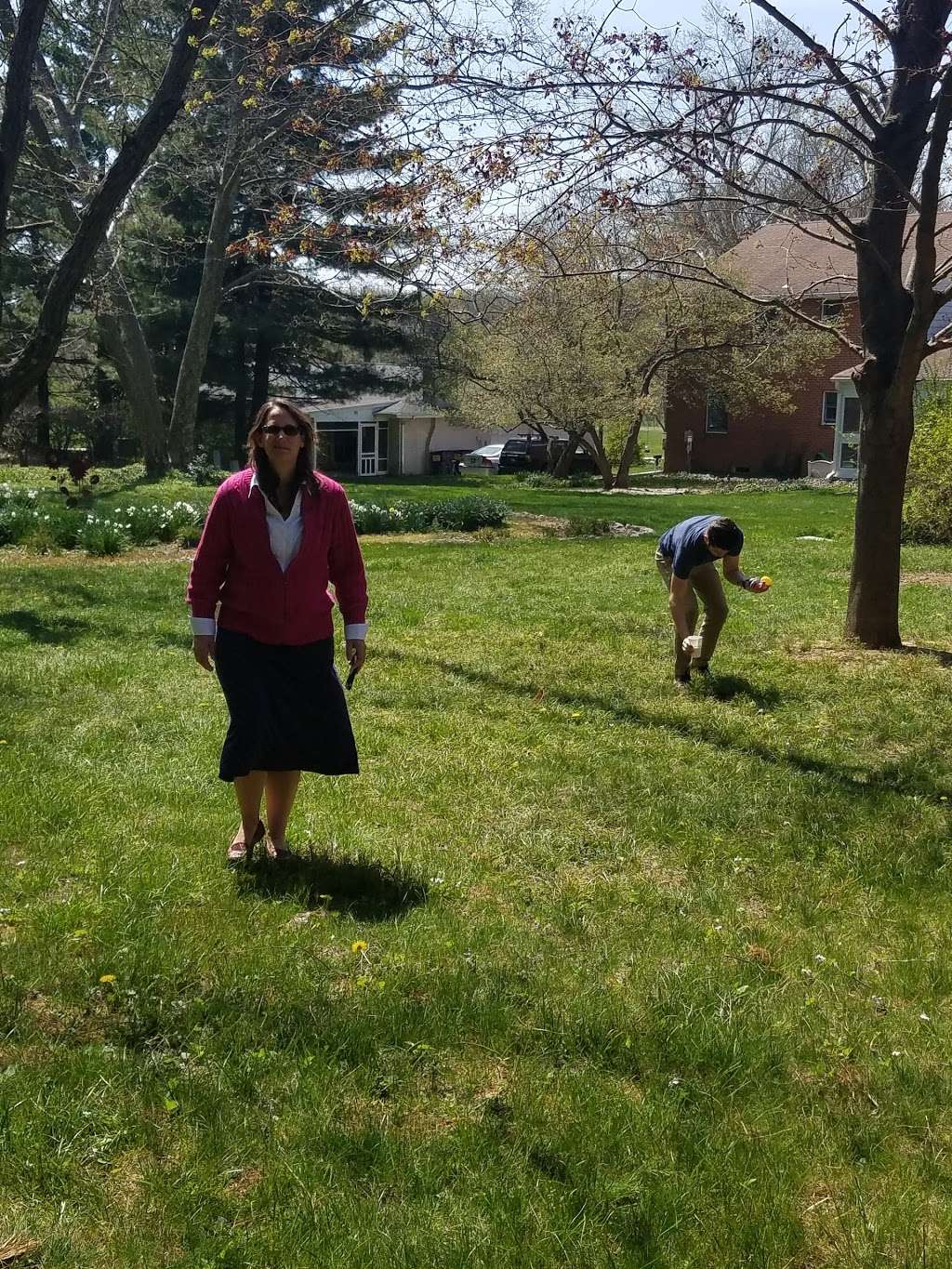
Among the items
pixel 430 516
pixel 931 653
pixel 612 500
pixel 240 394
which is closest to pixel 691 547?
pixel 931 653

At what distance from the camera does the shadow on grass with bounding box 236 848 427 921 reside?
13.0ft

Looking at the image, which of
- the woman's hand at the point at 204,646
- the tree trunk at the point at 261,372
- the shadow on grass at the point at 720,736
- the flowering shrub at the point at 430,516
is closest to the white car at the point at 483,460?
the tree trunk at the point at 261,372

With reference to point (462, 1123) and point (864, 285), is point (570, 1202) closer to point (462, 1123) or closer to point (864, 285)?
point (462, 1123)

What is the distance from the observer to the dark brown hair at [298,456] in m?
3.99

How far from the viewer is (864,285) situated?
8.20m

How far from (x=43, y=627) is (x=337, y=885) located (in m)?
6.09

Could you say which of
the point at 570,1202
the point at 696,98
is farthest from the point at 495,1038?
the point at 696,98

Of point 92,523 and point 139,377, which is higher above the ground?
point 139,377

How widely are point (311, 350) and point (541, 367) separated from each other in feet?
32.5

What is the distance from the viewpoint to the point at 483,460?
1700 inches

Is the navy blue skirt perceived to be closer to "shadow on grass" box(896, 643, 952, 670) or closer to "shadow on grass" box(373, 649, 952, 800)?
"shadow on grass" box(373, 649, 952, 800)

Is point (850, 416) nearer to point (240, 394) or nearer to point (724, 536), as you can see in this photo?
point (240, 394)

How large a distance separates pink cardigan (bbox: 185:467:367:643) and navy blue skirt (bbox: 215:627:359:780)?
0.23ft

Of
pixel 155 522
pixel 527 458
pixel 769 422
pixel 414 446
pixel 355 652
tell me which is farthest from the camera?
pixel 414 446
